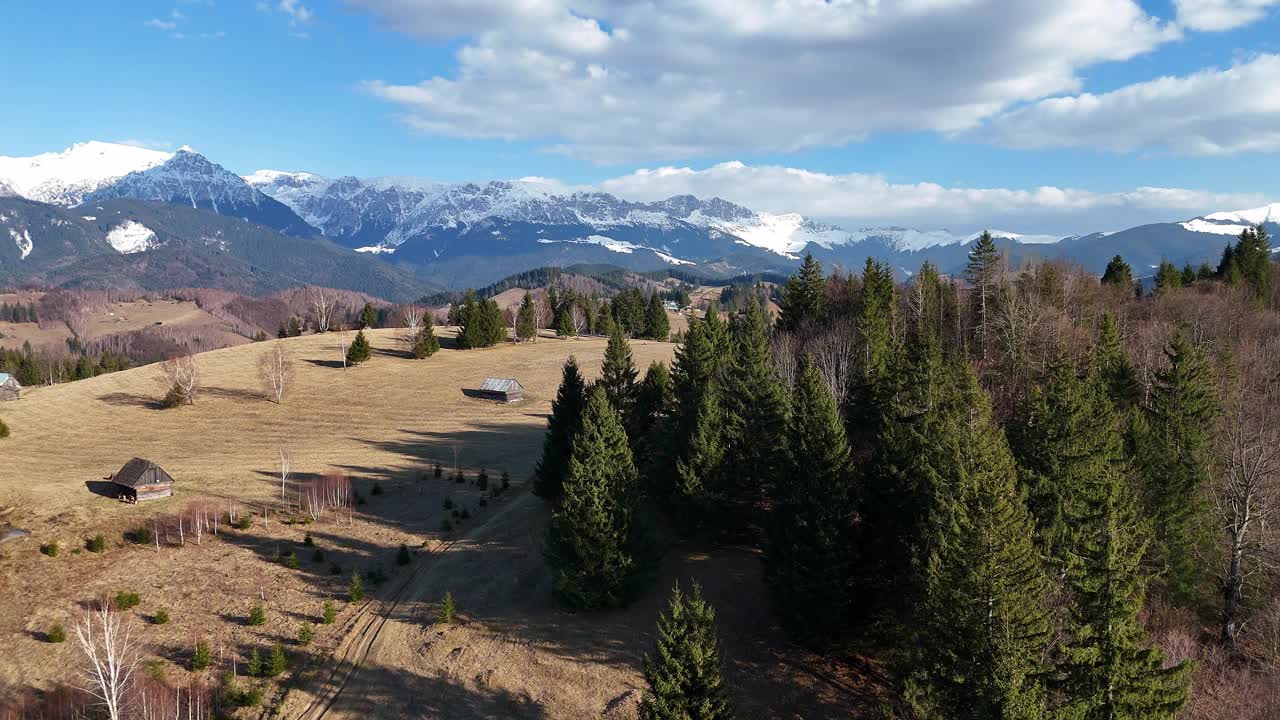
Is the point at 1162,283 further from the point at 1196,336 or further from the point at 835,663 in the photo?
the point at 835,663

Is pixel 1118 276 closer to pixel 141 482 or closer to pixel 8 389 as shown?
pixel 141 482

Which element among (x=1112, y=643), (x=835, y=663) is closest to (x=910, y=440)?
(x=835, y=663)

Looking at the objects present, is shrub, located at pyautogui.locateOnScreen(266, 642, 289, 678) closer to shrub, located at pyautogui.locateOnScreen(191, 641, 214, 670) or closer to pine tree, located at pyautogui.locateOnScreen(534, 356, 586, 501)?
shrub, located at pyautogui.locateOnScreen(191, 641, 214, 670)

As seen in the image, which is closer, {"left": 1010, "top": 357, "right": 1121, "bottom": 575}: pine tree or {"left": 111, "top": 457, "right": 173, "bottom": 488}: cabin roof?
{"left": 1010, "top": 357, "right": 1121, "bottom": 575}: pine tree

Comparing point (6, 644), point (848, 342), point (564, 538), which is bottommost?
point (6, 644)

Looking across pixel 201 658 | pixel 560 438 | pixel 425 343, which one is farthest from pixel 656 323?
pixel 201 658

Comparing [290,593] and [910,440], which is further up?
[910,440]

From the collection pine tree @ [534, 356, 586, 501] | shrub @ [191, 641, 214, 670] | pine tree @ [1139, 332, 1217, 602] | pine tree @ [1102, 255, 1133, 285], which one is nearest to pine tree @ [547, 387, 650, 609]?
pine tree @ [534, 356, 586, 501]
